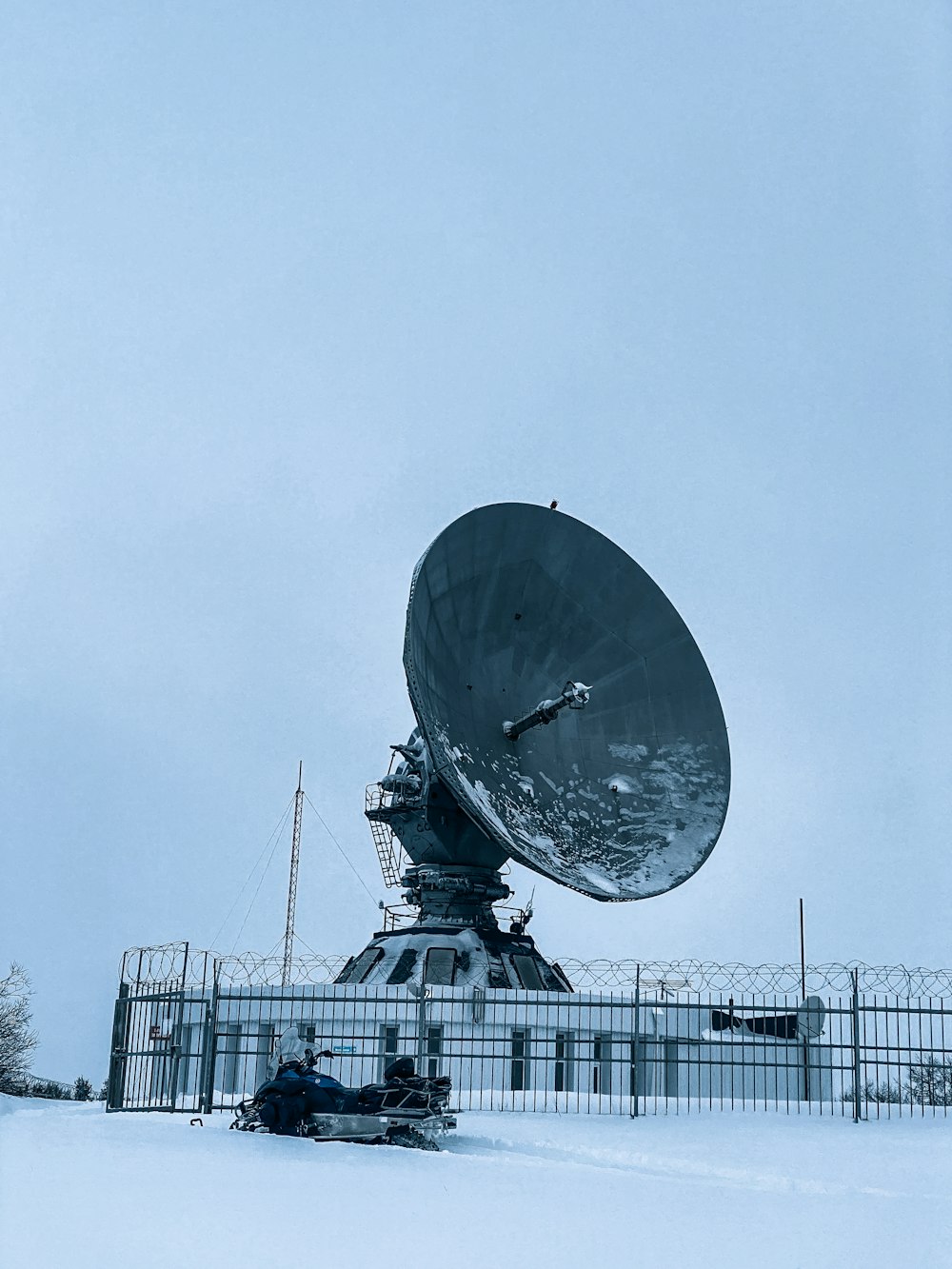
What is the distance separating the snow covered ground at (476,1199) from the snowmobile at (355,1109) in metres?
0.50

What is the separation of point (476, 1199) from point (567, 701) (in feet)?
50.3

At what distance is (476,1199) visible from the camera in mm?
13445

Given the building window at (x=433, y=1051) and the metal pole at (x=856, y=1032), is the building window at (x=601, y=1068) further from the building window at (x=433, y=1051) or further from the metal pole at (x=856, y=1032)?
the metal pole at (x=856, y=1032)

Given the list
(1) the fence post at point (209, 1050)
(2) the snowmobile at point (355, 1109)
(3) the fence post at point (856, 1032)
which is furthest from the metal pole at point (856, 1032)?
(1) the fence post at point (209, 1050)

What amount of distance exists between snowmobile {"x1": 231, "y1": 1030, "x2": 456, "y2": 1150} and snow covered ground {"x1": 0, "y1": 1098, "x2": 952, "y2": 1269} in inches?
19.5

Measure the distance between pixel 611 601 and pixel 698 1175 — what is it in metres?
16.2

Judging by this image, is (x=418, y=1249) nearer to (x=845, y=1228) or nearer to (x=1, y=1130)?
(x=845, y=1228)

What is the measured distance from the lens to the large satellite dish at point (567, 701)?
89.1 ft

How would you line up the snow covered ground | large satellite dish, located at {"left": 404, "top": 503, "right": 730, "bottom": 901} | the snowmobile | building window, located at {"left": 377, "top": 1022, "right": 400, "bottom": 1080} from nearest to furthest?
1. the snow covered ground
2. the snowmobile
3. large satellite dish, located at {"left": 404, "top": 503, "right": 730, "bottom": 901}
4. building window, located at {"left": 377, "top": 1022, "right": 400, "bottom": 1080}

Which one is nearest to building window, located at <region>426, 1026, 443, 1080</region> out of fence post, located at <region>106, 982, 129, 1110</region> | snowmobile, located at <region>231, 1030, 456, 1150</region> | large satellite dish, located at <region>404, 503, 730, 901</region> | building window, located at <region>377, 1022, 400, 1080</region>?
building window, located at <region>377, 1022, 400, 1080</region>

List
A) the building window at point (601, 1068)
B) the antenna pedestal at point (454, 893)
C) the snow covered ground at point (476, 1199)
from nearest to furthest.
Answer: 1. the snow covered ground at point (476, 1199)
2. the building window at point (601, 1068)
3. the antenna pedestal at point (454, 893)

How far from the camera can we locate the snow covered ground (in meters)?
10.7

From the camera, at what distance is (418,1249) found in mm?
10867

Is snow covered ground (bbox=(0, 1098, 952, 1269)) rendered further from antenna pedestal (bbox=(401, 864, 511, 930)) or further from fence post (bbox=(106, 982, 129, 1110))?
antenna pedestal (bbox=(401, 864, 511, 930))
